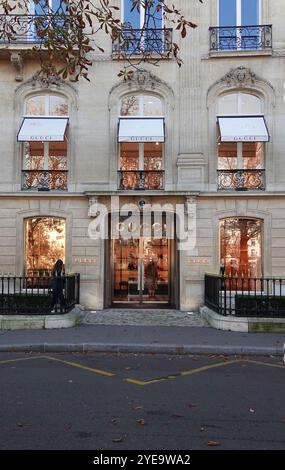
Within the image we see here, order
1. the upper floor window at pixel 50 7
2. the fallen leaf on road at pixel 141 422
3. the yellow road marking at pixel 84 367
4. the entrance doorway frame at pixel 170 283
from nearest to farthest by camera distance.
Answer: the fallen leaf on road at pixel 141 422
the upper floor window at pixel 50 7
the yellow road marking at pixel 84 367
the entrance doorway frame at pixel 170 283

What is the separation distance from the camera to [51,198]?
1585 cm

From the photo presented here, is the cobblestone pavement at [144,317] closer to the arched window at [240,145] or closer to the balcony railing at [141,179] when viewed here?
the balcony railing at [141,179]

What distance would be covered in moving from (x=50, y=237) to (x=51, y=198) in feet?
4.78

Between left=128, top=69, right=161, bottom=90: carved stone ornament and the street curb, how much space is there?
1004 centimetres

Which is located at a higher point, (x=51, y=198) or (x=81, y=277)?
(x=51, y=198)

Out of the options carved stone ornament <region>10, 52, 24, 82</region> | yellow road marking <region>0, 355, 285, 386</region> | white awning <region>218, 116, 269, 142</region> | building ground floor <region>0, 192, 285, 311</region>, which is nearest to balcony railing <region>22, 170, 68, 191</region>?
building ground floor <region>0, 192, 285, 311</region>

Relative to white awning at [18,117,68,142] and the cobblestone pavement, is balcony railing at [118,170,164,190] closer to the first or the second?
white awning at [18,117,68,142]

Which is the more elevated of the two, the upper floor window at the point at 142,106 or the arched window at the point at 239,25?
the arched window at the point at 239,25

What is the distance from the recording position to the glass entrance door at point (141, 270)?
16.6m

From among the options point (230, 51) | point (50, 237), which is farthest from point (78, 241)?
point (230, 51)

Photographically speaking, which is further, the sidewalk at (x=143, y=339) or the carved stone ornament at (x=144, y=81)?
the carved stone ornament at (x=144, y=81)

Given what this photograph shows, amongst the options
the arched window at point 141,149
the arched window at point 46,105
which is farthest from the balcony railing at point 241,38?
the arched window at point 46,105

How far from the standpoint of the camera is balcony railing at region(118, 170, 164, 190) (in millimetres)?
16016
